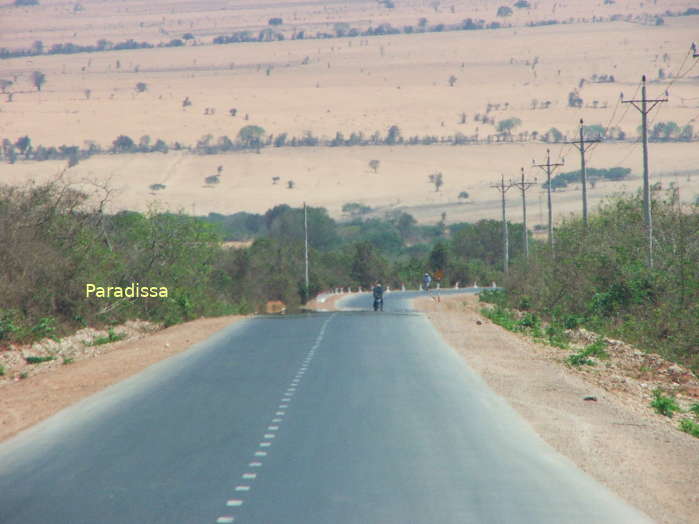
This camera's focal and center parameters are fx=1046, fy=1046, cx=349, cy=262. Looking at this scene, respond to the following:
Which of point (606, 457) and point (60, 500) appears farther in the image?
point (606, 457)

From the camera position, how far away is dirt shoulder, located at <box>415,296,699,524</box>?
10891 millimetres

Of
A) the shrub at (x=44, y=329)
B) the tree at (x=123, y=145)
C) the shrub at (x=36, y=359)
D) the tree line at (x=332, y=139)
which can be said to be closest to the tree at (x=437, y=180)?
the tree line at (x=332, y=139)

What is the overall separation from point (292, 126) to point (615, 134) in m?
56.2

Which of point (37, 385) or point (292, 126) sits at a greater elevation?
point (292, 126)

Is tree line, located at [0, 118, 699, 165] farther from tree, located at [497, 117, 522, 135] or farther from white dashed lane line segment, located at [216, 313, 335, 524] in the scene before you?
white dashed lane line segment, located at [216, 313, 335, 524]

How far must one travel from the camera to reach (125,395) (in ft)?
60.5

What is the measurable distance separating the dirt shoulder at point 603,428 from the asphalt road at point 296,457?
368 millimetres

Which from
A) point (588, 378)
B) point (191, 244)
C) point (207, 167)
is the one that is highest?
point (207, 167)

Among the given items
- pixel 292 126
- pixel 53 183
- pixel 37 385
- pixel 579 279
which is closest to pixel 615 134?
pixel 292 126

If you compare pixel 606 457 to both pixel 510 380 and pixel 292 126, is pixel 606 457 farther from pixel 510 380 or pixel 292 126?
pixel 292 126

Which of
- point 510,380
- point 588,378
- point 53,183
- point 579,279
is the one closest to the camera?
point 510,380

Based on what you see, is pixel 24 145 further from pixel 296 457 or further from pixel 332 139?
pixel 296 457

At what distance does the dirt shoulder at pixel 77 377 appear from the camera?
17.3m

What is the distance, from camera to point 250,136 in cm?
17362
